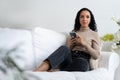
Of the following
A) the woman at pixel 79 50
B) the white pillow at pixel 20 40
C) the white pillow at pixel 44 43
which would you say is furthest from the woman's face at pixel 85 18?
the white pillow at pixel 20 40

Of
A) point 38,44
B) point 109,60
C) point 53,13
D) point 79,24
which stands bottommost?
point 109,60

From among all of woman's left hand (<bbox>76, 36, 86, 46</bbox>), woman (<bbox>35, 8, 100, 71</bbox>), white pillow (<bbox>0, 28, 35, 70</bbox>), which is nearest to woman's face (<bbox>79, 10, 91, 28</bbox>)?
woman (<bbox>35, 8, 100, 71</bbox>)

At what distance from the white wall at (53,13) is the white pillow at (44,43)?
331 millimetres

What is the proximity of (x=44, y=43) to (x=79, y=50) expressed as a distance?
0.36 meters

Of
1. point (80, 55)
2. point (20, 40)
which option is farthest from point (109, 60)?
point (20, 40)

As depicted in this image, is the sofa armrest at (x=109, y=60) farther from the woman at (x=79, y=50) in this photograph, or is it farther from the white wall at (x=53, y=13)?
the white wall at (x=53, y=13)

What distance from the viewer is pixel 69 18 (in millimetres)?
2984

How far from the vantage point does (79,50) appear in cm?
262

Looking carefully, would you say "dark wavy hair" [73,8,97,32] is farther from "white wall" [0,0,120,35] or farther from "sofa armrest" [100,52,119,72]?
"sofa armrest" [100,52,119,72]

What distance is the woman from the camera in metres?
2.34

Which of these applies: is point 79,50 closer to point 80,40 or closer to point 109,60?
point 80,40

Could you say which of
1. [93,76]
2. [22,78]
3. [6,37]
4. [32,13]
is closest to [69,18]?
[32,13]

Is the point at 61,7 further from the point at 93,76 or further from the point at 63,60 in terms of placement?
the point at 93,76

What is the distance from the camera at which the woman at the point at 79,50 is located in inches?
92.1
